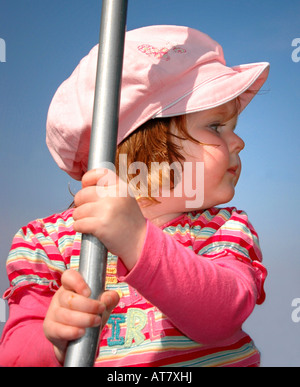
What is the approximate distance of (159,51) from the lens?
3.06 feet

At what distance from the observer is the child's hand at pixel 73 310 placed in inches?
19.9

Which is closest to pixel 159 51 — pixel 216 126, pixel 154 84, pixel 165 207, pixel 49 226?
pixel 154 84

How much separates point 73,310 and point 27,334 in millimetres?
298

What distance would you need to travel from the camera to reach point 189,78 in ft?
3.07

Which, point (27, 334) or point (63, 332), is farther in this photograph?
point (27, 334)

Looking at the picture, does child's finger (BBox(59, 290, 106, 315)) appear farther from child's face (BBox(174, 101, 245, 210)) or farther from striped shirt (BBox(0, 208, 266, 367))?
child's face (BBox(174, 101, 245, 210))

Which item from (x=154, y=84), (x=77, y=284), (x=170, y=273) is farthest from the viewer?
(x=154, y=84)

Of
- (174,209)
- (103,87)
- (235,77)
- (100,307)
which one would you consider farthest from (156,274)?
(235,77)

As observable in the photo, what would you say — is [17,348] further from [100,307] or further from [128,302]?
[100,307]

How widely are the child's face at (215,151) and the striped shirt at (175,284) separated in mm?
54

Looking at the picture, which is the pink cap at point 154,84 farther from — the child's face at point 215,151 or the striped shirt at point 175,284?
the striped shirt at point 175,284

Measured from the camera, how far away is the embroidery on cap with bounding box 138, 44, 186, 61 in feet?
3.02

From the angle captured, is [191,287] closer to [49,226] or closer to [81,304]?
[81,304]

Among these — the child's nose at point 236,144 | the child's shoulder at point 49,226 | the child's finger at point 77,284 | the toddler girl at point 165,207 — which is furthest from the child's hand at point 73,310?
the child's nose at point 236,144
